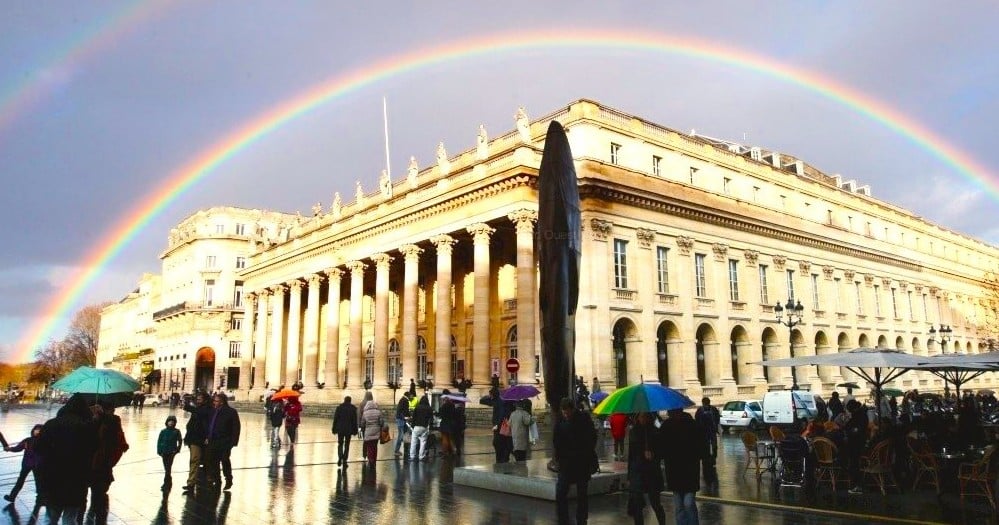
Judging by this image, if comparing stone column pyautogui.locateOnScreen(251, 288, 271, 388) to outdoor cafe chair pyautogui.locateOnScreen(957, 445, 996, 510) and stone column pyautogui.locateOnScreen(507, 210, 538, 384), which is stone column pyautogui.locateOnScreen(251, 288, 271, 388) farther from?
outdoor cafe chair pyautogui.locateOnScreen(957, 445, 996, 510)

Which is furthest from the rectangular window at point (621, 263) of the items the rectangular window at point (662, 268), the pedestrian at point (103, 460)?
the pedestrian at point (103, 460)

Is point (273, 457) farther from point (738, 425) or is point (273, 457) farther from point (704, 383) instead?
point (704, 383)

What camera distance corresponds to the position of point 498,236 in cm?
3788

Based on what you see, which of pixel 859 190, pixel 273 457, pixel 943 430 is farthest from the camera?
pixel 859 190

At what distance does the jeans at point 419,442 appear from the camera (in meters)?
17.7

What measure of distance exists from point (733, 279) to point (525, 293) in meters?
15.0

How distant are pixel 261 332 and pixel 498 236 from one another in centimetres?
2558

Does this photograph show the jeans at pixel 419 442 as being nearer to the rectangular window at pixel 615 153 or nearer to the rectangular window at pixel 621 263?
the rectangular window at pixel 621 263

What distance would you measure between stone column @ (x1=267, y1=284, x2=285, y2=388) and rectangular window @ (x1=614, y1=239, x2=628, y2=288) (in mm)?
28828

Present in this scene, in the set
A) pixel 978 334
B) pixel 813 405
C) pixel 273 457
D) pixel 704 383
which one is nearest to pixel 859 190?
pixel 978 334

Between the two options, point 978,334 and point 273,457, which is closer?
point 273,457

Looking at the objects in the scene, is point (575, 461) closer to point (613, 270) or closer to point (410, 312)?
point (613, 270)

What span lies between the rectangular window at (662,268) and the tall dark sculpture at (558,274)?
24294 millimetres

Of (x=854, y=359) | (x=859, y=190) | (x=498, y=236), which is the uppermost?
(x=859, y=190)
